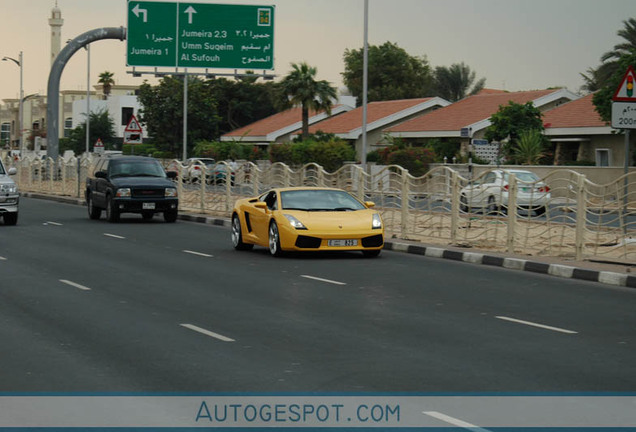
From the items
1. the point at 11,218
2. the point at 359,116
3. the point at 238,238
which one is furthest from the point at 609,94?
the point at 238,238

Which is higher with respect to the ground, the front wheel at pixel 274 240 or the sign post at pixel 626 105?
the sign post at pixel 626 105

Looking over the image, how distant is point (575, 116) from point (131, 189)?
29783mm

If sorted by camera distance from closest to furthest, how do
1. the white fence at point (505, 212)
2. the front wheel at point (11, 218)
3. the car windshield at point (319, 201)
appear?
the white fence at point (505, 212)
the car windshield at point (319, 201)
the front wheel at point (11, 218)

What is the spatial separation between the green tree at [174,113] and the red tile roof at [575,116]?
36499 millimetres

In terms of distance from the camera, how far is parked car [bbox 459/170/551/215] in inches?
777

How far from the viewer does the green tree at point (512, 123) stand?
52.5 meters

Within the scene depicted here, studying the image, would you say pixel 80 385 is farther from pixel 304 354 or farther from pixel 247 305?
pixel 247 305

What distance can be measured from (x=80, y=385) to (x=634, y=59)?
43514 mm

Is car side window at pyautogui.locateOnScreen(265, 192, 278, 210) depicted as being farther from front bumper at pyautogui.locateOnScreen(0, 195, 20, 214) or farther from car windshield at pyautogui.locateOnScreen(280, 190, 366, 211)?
front bumper at pyautogui.locateOnScreen(0, 195, 20, 214)

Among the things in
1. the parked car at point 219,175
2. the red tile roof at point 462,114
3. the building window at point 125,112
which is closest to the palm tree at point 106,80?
the building window at point 125,112

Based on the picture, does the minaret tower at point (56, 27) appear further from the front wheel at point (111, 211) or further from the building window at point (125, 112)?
the front wheel at point (111, 211)

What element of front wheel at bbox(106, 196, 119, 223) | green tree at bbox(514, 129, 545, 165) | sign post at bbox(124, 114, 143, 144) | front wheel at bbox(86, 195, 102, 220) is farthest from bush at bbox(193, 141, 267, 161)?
front wheel at bbox(106, 196, 119, 223)

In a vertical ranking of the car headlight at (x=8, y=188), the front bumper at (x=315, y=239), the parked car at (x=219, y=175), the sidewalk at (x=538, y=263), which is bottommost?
the sidewalk at (x=538, y=263)

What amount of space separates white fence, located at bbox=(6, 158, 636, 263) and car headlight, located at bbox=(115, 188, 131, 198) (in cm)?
414
